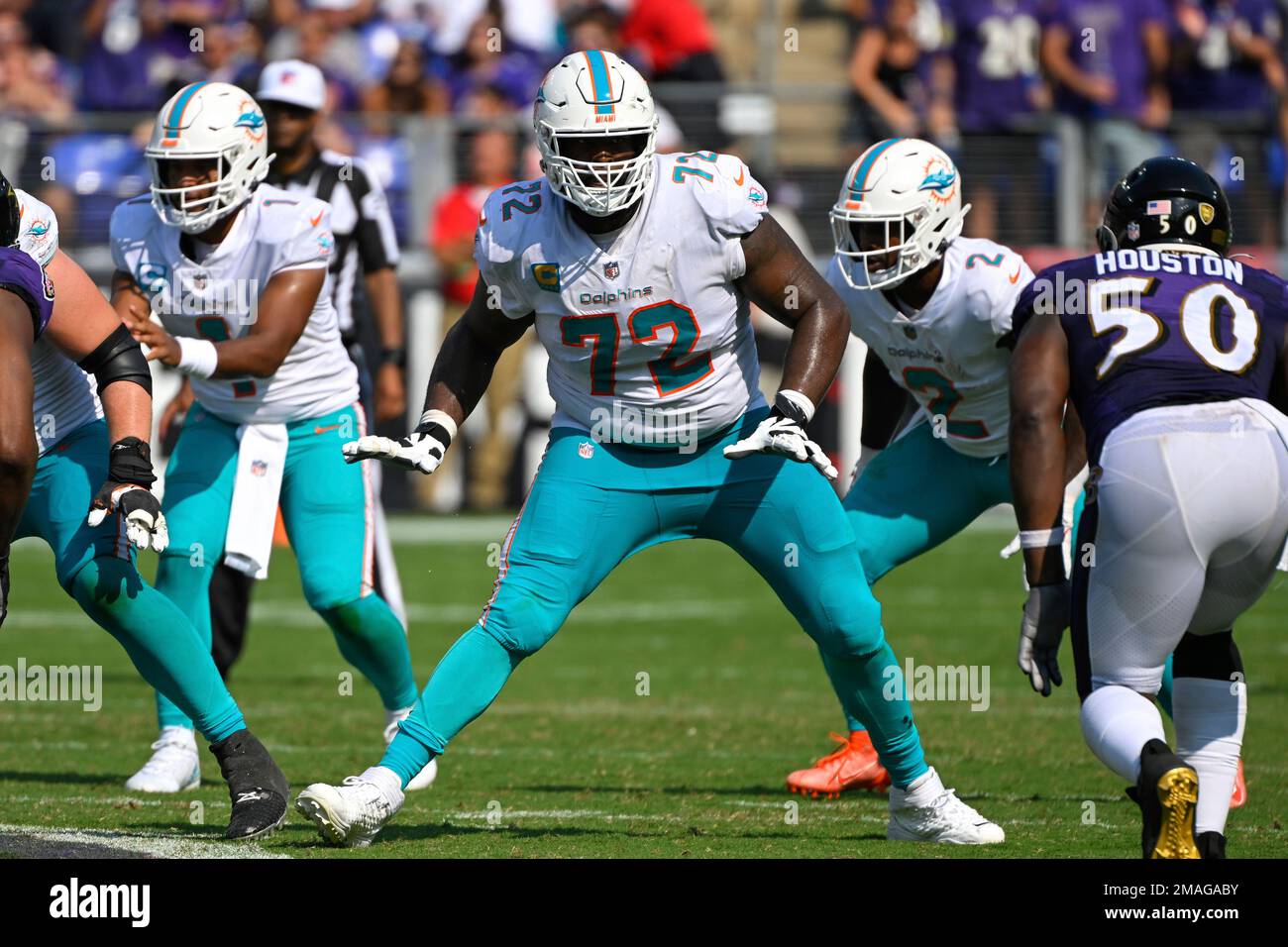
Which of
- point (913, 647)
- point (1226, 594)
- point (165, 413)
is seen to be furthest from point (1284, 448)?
point (913, 647)

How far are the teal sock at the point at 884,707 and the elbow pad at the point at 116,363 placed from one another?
1.93 m

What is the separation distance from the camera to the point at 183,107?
5.89 meters

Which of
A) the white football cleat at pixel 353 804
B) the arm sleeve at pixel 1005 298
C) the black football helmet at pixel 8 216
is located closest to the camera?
the white football cleat at pixel 353 804

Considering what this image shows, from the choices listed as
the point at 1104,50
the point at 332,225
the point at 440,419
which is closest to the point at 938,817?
the point at 440,419

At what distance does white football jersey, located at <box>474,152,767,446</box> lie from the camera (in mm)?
4926

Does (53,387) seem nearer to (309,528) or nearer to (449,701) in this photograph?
(309,528)

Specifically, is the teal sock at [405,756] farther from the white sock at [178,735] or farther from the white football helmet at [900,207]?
the white football helmet at [900,207]

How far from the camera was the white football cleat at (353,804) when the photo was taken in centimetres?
466

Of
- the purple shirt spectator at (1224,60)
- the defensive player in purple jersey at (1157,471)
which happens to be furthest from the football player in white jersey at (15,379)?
the purple shirt spectator at (1224,60)

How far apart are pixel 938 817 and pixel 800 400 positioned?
1.18 m

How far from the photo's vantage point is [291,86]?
7.30 m

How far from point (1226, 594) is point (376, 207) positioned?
404 centimetres

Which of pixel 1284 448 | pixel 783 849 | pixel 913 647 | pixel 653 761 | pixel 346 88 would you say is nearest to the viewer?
pixel 1284 448
